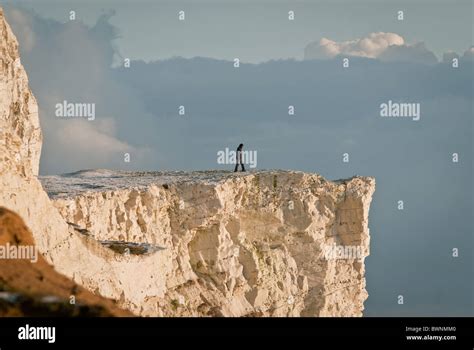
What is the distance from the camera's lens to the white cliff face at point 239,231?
67250 mm

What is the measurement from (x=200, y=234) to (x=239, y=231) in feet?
10.3

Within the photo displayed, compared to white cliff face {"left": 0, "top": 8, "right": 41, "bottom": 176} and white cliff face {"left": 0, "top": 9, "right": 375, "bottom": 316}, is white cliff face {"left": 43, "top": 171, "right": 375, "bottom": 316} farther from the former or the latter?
white cliff face {"left": 0, "top": 8, "right": 41, "bottom": 176}

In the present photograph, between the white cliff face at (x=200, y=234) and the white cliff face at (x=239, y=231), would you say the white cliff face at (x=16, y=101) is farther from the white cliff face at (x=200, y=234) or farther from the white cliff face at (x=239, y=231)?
the white cliff face at (x=239, y=231)

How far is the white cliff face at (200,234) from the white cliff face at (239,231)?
7 cm

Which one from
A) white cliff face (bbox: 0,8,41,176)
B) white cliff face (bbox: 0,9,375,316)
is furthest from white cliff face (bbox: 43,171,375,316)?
white cliff face (bbox: 0,8,41,176)

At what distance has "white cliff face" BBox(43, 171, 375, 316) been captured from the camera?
67.2 meters

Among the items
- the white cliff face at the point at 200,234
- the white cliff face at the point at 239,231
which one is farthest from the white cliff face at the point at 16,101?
the white cliff face at the point at 239,231

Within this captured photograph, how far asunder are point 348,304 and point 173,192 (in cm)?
1534

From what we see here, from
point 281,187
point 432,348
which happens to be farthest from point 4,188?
point 281,187

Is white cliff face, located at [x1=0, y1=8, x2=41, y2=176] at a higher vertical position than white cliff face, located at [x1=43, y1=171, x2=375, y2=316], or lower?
higher

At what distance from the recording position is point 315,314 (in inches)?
3132

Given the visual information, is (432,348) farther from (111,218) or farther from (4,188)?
(111,218)

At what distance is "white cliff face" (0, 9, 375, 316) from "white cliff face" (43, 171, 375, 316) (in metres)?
0.07

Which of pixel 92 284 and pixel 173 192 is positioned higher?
pixel 173 192
